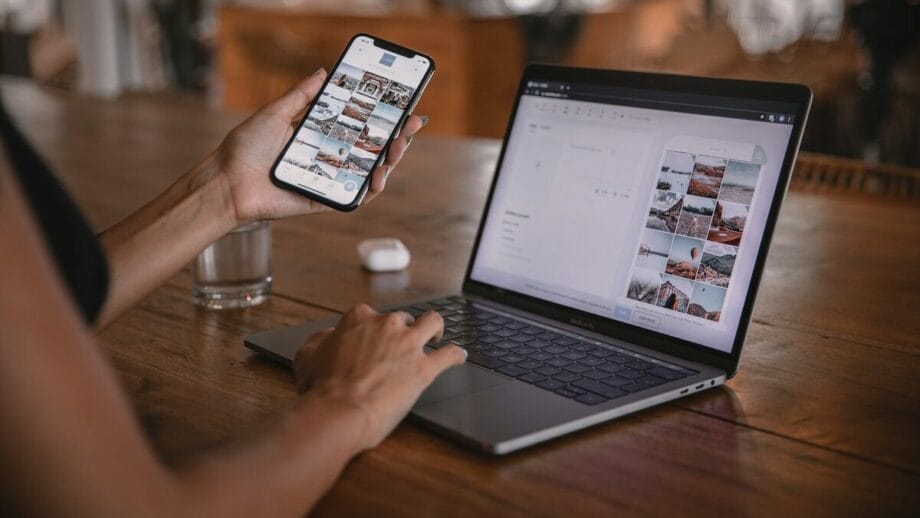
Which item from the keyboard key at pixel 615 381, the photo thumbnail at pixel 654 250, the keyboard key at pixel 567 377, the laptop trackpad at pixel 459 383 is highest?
the photo thumbnail at pixel 654 250

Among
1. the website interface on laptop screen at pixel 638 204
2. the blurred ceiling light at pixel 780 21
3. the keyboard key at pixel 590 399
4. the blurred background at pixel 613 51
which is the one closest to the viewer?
the keyboard key at pixel 590 399

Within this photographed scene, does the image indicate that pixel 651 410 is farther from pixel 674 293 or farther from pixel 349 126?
pixel 349 126

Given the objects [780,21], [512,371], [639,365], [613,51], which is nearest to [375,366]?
[512,371]

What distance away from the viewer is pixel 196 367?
905 mm

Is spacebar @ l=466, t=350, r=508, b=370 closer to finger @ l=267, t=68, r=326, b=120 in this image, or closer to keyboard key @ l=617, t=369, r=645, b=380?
keyboard key @ l=617, t=369, r=645, b=380

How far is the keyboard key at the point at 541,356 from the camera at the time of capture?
883 millimetres

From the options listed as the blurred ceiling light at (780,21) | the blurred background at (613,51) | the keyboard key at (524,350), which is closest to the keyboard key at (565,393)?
the keyboard key at (524,350)

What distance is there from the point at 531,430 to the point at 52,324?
1.21ft

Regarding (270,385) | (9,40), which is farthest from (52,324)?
(9,40)

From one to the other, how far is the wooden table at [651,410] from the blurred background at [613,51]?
7.11 feet

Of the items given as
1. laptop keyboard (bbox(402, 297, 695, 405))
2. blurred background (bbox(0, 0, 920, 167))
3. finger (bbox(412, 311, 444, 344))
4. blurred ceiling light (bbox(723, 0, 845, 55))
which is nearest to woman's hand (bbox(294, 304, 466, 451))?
finger (bbox(412, 311, 444, 344))

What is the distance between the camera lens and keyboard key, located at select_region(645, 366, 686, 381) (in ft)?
2.78

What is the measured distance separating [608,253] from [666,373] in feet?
0.52

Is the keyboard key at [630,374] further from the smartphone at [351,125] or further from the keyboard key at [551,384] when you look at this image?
the smartphone at [351,125]
